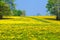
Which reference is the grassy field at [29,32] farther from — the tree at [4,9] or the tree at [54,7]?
the tree at [54,7]

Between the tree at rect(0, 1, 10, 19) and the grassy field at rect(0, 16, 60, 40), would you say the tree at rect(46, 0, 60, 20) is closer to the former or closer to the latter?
the tree at rect(0, 1, 10, 19)

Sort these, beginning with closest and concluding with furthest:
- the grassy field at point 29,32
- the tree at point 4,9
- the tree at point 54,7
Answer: the grassy field at point 29,32
the tree at point 4,9
the tree at point 54,7

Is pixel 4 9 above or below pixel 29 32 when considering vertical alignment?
below

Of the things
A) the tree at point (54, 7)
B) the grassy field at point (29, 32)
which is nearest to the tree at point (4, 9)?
the tree at point (54, 7)

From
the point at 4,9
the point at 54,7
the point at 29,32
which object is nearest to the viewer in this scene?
the point at 29,32

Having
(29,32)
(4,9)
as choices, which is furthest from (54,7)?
(29,32)

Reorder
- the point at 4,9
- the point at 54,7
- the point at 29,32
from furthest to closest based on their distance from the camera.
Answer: the point at 54,7 → the point at 4,9 → the point at 29,32

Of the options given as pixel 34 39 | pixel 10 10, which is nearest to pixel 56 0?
pixel 10 10

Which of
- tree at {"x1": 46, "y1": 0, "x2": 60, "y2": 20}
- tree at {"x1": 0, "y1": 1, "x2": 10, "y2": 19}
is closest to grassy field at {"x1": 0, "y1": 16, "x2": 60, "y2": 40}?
tree at {"x1": 0, "y1": 1, "x2": 10, "y2": 19}

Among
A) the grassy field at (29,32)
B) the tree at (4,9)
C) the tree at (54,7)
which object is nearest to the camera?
the grassy field at (29,32)

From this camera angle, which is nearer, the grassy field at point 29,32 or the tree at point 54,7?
the grassy field at point 29,32

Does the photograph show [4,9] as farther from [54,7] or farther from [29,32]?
[29,32]

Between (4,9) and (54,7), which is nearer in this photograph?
(4,9)

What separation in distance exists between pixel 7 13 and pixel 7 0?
271 inches
